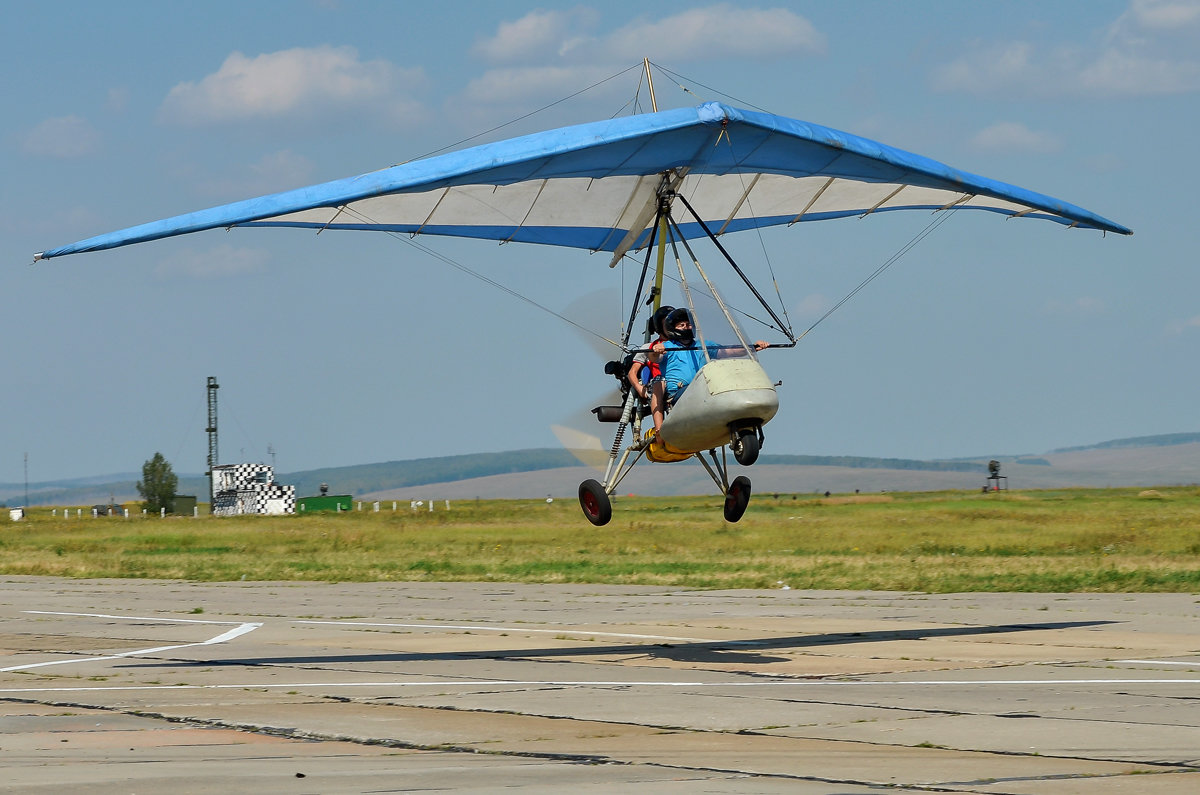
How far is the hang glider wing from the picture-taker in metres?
Result: 15.7

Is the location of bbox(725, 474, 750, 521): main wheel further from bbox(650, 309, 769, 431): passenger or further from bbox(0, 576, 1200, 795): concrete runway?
bbox(0, 576, 1200, 795): concrete runway

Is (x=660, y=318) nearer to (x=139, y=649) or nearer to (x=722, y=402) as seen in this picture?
(x=722, y=402)

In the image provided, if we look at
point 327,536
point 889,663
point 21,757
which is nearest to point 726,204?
point 889,663

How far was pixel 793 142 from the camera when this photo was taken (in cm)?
1706

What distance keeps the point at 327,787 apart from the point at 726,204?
1343 centimetres

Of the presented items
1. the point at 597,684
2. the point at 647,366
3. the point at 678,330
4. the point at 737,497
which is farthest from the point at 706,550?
the point at 597,684

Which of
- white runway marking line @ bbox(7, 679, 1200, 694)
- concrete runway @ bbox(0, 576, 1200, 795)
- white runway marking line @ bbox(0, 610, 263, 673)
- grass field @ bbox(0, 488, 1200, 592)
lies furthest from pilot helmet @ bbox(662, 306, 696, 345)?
grass field @ bbox(0, 488, 1200, 592)

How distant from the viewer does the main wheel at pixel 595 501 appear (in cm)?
1788

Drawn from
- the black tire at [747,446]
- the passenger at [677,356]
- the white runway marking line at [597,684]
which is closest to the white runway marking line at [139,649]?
the white runway marking line at [597,684]

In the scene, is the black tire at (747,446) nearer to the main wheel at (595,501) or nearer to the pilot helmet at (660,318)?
the pilot helmet at (660,318)

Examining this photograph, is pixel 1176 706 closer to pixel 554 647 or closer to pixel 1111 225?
pixel 554 647

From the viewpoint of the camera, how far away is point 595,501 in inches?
709

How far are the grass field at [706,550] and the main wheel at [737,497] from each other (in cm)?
1215

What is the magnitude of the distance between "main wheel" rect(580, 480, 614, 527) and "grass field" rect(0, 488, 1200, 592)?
1282 centimetres
